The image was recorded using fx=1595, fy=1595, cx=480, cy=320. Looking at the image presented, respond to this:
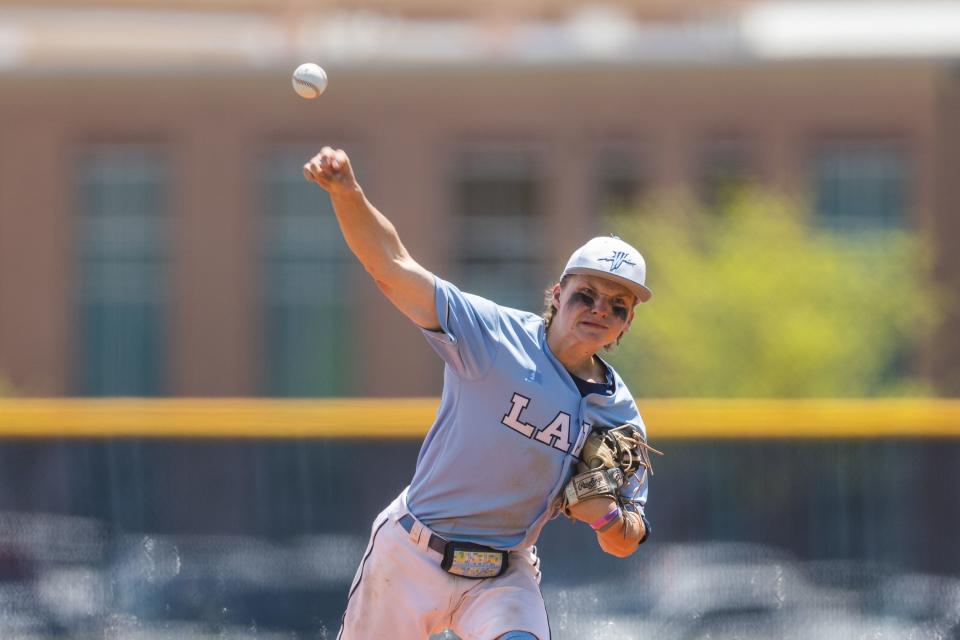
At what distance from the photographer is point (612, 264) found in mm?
4816

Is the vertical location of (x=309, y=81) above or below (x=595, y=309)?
above

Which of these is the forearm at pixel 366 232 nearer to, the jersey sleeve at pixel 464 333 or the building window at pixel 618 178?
the jersey sleeve at pixel 464 333

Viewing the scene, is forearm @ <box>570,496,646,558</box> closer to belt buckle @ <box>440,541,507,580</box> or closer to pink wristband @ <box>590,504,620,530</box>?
pink wristband @ <box>590,504,620,530</box>

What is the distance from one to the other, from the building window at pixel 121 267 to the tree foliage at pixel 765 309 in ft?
27.2

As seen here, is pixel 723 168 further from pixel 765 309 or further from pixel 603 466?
pixel 603 466

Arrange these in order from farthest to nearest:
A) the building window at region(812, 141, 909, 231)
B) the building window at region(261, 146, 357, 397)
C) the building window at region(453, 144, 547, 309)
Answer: the building window at region(261, 146, 357, 397) < the building window at region(453, 144, 547, 309) < the building window at region(812, 141, 909, 231)

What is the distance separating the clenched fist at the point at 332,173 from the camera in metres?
4.46

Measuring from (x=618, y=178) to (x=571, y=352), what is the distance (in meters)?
21.5

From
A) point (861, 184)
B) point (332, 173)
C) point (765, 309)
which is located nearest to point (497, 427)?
point (332, 173)

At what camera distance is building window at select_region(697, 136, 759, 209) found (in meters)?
25.6

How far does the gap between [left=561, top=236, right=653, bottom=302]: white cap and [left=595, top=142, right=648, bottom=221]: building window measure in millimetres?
20934

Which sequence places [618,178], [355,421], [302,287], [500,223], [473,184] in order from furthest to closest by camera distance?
[302,287] → [473,184] → [500,223] → [618,178] → [355,421]

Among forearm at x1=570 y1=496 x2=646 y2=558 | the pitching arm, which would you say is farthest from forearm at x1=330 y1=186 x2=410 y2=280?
forearm at x1=570 y1=496 x2=646 y2=558

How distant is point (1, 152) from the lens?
26.7m
